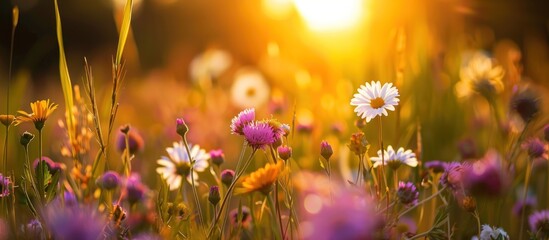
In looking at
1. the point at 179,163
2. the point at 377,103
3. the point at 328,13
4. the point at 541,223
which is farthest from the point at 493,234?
the point at 328,13

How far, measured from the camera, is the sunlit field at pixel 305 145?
774 millimetres

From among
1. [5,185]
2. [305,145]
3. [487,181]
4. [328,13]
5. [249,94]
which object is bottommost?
[487,181]

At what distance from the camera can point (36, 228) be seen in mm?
797

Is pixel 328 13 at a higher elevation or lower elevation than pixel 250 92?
higher

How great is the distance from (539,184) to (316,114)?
2.38 feet

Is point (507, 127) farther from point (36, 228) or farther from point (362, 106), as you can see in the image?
point (36, 228)

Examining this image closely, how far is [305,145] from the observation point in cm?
163

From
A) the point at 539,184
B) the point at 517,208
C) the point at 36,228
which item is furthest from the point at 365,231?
the point at 539,184

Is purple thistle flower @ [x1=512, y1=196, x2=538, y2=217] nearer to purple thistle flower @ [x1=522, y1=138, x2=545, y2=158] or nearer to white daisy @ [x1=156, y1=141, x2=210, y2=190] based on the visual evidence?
purple thistle flower @ [x1=522, y1=138, x2=545, y2=158]

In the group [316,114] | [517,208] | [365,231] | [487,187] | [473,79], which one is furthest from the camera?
[316,114]

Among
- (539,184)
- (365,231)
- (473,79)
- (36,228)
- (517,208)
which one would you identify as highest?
(473,79)

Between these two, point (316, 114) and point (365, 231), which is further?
point (316, 114)

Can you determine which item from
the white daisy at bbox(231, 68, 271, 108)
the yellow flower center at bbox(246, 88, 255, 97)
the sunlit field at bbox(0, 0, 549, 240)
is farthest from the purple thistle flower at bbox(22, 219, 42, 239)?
the yellow flower center at bbox(246, 88, 255, 97)

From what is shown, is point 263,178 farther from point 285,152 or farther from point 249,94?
point 249,94
